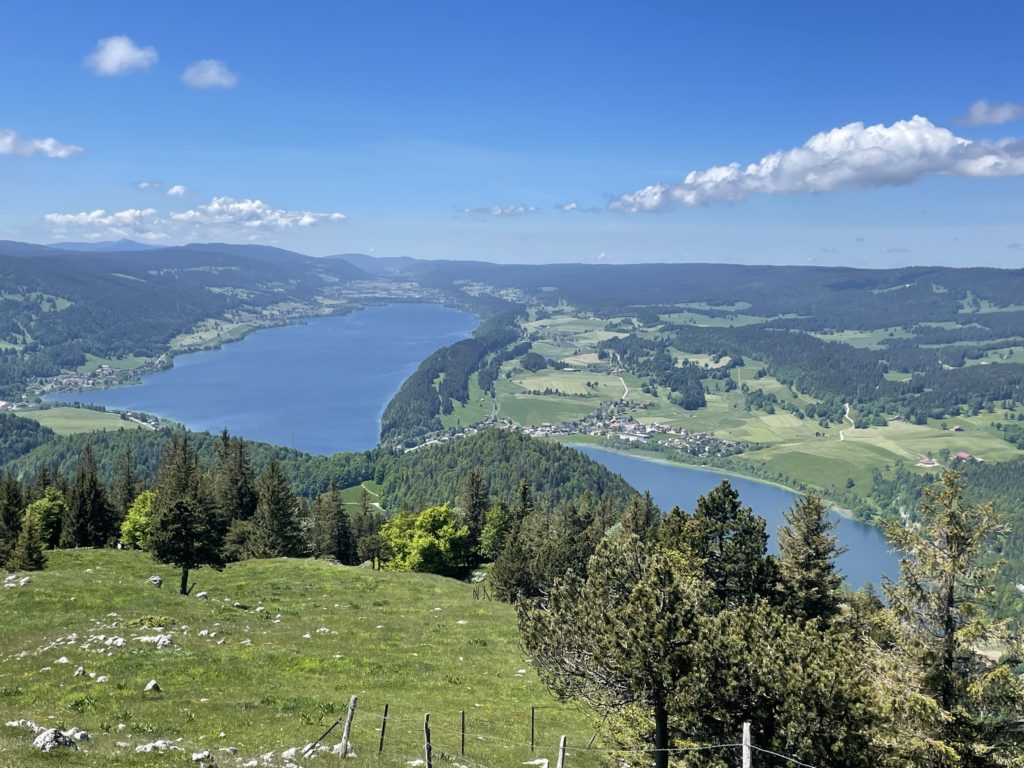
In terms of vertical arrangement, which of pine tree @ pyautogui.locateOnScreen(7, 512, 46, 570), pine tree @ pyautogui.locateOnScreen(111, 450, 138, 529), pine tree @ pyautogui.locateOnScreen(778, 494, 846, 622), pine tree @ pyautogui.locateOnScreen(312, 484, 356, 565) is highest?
pine tree @ pyautogui.locateOnScreen(778, 494, 846, 622)

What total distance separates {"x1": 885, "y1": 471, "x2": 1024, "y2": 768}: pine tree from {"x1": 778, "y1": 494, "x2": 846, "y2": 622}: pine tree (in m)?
18.7

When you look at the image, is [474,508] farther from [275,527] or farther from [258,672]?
[258,672]

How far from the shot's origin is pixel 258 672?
3050 cm

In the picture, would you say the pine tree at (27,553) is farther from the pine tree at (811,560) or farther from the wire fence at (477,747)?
the pine tree at (811,560)

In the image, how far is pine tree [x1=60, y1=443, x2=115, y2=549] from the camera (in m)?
74.5

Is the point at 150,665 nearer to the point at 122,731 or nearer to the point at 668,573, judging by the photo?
the point at 122,731

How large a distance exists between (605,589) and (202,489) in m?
73.1

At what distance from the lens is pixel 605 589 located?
22.3 metres

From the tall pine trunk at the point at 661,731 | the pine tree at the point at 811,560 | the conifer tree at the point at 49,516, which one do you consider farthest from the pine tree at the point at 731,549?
the conifer tree at the point at 49,516

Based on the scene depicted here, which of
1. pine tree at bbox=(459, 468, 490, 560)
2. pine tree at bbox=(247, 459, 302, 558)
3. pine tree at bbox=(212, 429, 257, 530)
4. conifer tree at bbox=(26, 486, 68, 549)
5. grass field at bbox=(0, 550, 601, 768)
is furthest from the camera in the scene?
pine tree at bbox=(459, 468, 490, 560)

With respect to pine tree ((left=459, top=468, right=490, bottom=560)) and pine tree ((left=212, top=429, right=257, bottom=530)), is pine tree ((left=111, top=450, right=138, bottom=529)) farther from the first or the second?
pine tree ((left=459, top=468, right=490, bottom=560))

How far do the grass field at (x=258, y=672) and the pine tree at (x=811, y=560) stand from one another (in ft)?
52.0

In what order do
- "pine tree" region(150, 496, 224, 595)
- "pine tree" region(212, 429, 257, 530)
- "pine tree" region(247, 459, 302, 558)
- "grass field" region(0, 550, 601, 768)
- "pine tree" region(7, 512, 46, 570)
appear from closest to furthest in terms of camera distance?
"grass field" region(0, 550, 601, 768)
"pine tree" region(150, 496, 224, 595)
"pine tree" region(7, 512, 46, 570)
"pine tree" region(247, 459, 302, 558)
"pine tree" region(212, 429, 257, 530)

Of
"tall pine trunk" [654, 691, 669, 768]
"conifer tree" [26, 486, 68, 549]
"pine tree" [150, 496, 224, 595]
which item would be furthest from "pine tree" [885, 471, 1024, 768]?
"conifer tree" [26, 486, 68, 549]
